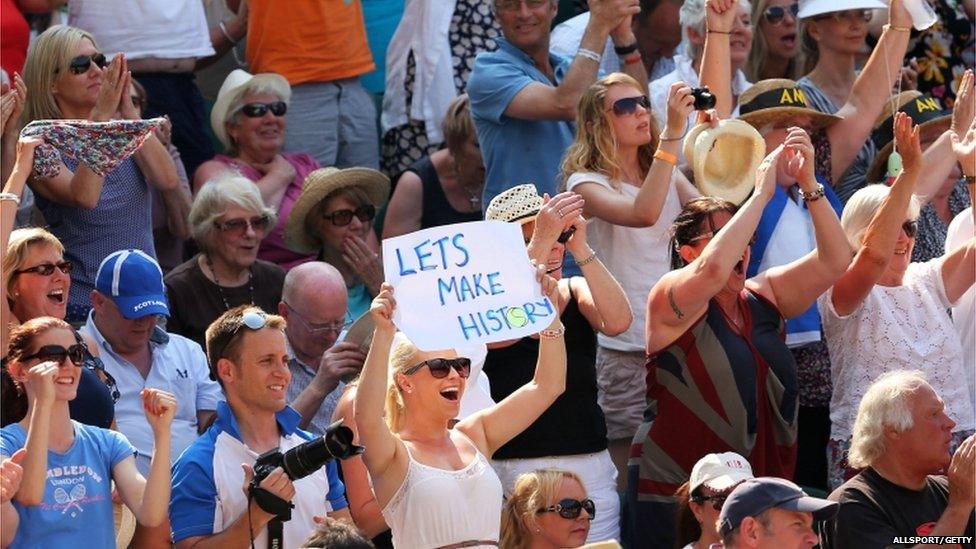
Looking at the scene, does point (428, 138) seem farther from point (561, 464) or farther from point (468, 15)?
point (561, 464)

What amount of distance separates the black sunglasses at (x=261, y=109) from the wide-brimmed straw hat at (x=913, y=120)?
2.84 meters

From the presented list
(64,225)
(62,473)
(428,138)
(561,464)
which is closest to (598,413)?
(561,464)

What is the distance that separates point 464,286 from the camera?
5.54 m

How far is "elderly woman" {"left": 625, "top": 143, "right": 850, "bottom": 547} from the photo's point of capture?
21.2ft

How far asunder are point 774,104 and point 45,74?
3161 mm

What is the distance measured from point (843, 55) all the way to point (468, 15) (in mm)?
2024

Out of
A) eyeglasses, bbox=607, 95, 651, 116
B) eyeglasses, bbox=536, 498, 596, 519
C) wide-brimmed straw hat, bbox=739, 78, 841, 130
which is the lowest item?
eyeglasses, bbox=536, 498, 596, 519

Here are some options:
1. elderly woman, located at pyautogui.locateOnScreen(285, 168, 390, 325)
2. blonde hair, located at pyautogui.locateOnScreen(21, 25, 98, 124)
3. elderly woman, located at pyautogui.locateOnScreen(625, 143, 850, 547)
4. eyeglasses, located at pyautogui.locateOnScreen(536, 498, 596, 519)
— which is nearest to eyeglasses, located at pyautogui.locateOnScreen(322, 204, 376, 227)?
elderly woman, located at pyautogui.locateOnScreen(285, 168, 390, 325)

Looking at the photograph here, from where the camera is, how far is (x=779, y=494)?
18.1ft

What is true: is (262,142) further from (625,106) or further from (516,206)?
(516,206)

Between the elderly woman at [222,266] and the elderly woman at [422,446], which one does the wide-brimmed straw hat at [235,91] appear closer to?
the elderly woman at [222,266]

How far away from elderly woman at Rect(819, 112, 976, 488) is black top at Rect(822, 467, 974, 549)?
0.88 metres

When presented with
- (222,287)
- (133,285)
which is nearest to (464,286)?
(133,285)

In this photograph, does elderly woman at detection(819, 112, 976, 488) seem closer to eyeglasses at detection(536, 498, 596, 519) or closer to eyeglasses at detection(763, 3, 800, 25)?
eyeglasses at detection(536, 498, 596, 519)
